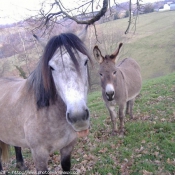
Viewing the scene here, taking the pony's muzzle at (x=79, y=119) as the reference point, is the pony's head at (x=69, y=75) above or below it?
above

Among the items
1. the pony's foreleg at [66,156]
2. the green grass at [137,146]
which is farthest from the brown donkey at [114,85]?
the pony's foreleg at [66,156]

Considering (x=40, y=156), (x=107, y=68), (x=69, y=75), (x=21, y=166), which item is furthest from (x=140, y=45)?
(x=69, y=75)

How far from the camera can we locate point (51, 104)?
2400mm

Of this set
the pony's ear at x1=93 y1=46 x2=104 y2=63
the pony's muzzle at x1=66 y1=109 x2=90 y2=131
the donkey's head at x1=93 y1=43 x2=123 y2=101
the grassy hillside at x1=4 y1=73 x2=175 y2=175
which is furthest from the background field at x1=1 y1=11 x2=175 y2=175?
the pony's muzzle at x1=66 y1=109 x2=90 y2=131

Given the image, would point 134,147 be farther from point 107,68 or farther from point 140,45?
point 140,45

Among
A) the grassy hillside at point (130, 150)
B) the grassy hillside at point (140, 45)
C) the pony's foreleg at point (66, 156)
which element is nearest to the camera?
the pony's foreleg at point (66, 156)

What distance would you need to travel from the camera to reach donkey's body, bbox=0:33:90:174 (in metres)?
1.84

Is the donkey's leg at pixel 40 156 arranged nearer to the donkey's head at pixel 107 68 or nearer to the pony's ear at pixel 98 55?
the donkey's head at pixel 107 68

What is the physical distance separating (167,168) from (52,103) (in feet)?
7.94

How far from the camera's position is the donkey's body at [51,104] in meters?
1.84

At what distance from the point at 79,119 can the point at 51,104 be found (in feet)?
2.44

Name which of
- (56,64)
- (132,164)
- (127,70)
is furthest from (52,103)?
(127,70)

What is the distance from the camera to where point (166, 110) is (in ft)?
19.8

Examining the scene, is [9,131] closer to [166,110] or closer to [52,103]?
[52,103]
